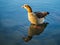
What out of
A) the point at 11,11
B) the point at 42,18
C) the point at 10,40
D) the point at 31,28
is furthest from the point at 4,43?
the point at 11,11

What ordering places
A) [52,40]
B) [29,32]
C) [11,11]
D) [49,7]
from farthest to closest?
[49,7] → [11,11] → [29,32] → [52,40]

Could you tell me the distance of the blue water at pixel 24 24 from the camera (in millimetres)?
5421

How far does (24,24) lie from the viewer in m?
6.44

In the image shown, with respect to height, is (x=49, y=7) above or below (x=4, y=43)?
below

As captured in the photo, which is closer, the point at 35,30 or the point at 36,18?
the point at 35,30

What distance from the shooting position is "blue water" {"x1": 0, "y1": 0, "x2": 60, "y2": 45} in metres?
5.42

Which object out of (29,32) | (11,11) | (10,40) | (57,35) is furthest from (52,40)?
(11,11)

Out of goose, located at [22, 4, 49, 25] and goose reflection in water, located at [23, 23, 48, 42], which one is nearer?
goose reflection in water, located at [23, 23, 48, 42]

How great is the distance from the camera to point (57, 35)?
231 inches

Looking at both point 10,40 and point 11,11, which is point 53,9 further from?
point 10,40

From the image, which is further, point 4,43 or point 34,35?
point 34,35

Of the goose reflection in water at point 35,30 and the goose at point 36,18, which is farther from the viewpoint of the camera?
the goose at point 36,18

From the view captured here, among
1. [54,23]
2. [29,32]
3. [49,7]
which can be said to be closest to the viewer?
[29,32]

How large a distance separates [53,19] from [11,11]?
5.35ft
